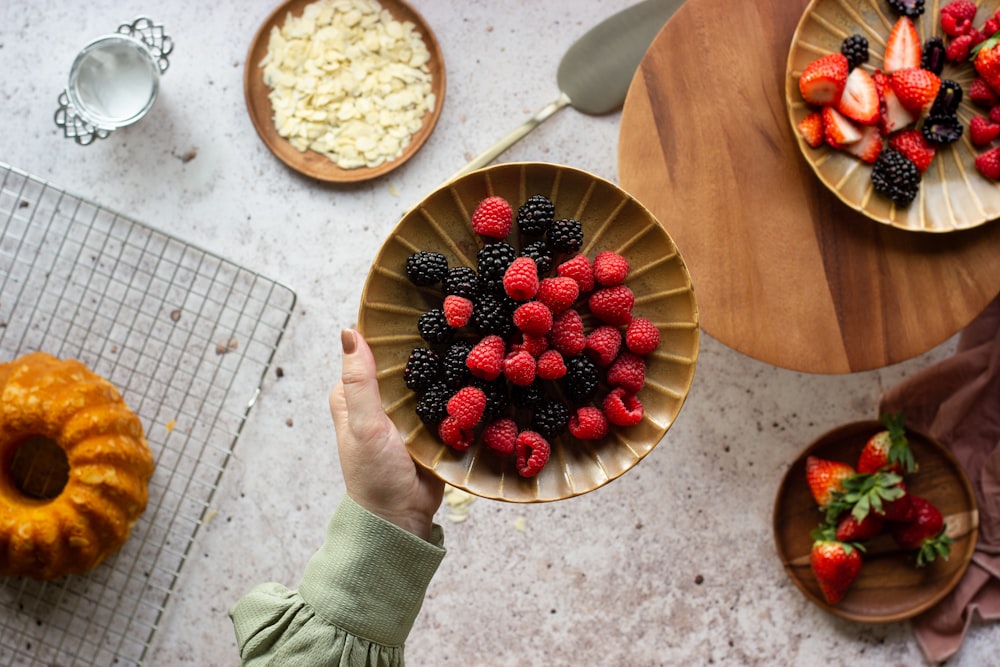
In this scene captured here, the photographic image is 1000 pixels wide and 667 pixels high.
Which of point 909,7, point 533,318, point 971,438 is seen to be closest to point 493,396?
point 533,318

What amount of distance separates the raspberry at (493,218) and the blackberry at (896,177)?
0.86 metres

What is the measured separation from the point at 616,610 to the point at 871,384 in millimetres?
959

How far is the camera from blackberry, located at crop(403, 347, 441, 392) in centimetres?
141

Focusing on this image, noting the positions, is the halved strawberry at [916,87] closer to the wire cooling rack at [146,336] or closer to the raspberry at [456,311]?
the raspberry at [456,311]

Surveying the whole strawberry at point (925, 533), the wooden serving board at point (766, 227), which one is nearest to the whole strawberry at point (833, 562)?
the whole strawberry at point (925, 533)

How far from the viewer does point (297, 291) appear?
2254 millimetres

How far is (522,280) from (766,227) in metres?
0.74

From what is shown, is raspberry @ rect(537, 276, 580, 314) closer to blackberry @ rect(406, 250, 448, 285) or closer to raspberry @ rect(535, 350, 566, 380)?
raspberry @ rect(535, 350, 566, 380)

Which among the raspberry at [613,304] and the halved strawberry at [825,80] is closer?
the raspberry at [613,304]

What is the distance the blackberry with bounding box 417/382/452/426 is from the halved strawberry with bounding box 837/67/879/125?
1.04 m

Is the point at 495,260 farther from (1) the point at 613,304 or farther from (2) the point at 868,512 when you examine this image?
(2) the point at 868,512

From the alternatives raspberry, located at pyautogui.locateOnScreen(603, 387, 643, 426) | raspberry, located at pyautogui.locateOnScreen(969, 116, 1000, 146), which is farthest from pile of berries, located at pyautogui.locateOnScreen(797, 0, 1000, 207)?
raspberry, located at pyautogui.locateOnScreen(603, 387, 643, 426)

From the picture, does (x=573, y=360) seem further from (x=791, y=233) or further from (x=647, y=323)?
(x=791, y=233)

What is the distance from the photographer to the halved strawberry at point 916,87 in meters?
1.68
